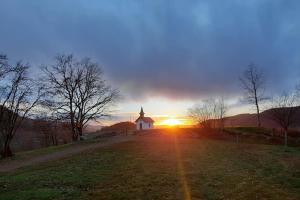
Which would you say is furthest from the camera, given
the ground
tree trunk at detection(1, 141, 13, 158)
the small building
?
the small building

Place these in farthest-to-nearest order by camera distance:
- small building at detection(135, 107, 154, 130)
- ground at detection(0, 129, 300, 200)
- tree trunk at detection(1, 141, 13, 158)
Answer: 1. small building at detection(135, 107, 154, 130)
2. tree trunk at detection(1, 141, 13, 158)
3. ground at detection(0, 129, 300, 200)

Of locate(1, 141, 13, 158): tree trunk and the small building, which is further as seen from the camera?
the small building

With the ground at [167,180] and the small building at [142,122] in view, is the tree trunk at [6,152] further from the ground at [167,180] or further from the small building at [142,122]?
the small building at [142,122]

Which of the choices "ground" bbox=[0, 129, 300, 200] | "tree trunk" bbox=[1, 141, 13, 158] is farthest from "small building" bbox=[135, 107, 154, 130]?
"ground" bbox=[0, 129, 300, 200]

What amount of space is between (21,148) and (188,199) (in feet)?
225

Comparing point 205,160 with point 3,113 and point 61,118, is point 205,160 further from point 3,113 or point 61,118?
point 61,118

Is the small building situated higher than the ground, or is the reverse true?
the small building

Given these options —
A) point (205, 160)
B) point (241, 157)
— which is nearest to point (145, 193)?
point (205, 160)

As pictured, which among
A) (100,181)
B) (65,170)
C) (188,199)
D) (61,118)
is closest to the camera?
(188,199)

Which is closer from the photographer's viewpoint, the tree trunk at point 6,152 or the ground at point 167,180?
the ground at point 167,180

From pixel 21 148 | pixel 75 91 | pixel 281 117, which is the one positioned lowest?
pixel 21 148

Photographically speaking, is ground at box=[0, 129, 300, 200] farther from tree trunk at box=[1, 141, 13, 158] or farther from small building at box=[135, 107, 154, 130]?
small building at box=[135, 107, 154, 130]

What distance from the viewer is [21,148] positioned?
7256 centimetres

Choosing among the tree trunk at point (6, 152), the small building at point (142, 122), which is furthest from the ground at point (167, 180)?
the small building at point (142, 122)
